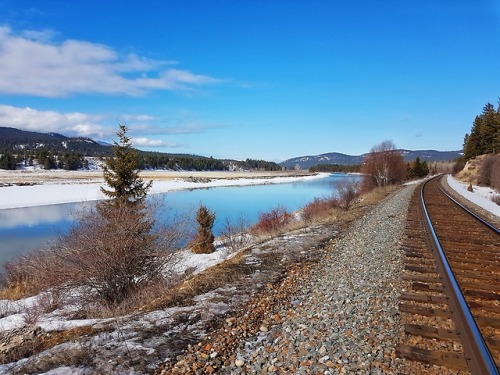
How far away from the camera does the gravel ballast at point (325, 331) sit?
3.81 metres

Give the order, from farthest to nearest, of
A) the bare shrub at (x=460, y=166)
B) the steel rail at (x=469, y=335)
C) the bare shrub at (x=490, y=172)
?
the bare shrub at (x=460, y=166) < the bare shrub at (x=490, y=172) < the steel rail at (x=469, y=335)

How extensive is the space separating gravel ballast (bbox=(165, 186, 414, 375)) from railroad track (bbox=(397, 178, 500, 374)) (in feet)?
0.78

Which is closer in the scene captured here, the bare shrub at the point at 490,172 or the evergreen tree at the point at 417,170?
the bare shrub at the point at 490,172

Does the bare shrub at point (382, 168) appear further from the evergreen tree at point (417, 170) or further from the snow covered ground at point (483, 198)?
the evergreen tree at point (417, 170)

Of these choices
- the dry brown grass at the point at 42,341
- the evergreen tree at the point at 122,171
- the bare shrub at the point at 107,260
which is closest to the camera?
the dry brown grass at the point at 42,341

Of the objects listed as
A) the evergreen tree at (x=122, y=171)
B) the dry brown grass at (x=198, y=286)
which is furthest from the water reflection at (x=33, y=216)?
the dry brown grass at (x=198, y=286)

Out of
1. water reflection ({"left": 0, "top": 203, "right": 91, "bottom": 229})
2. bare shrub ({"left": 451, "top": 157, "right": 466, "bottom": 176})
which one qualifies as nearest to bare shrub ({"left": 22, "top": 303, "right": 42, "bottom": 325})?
water reflection ({"left": 0, "top": 203, "right": 91, "bottom": 229})

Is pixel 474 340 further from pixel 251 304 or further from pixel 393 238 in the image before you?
pixel 393 238

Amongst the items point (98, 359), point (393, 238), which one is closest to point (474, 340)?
point (98, 359)

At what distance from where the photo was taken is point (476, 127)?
68062 millimetres

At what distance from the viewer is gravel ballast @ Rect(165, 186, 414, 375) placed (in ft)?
12.5

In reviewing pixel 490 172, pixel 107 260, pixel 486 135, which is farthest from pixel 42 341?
pixel 486 135

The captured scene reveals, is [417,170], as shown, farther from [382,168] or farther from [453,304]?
[453,304]

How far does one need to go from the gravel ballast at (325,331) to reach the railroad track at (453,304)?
0.24 metres
